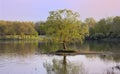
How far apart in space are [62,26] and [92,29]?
74531 mm

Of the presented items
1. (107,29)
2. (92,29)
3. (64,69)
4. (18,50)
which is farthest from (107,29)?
(64,69)

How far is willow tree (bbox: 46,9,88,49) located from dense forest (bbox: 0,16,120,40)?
37954 mm

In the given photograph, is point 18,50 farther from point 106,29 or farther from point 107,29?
point 107,29

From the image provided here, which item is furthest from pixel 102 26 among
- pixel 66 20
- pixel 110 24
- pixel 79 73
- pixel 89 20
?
pixel 79 73

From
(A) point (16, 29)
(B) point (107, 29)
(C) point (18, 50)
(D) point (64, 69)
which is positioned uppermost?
(A) point (16, 29)

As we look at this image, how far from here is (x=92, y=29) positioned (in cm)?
12594

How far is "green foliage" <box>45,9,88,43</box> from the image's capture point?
52.4 meters

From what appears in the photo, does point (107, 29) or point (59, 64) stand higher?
point (107, 29)

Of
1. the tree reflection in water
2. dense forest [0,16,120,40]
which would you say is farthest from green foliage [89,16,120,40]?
the tree reflection in water

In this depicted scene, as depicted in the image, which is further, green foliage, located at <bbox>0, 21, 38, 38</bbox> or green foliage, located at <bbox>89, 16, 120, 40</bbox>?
green foliage, located at <bbox>0, 21, 38, 38</bbox>

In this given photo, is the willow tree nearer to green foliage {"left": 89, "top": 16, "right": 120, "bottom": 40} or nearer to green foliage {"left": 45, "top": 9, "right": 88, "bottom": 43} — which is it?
green foliage {"left": 45, "top": 9, "right": 88, "bottom": 43}

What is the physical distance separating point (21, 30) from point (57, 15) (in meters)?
94.6

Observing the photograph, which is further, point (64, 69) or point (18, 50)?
point (18, 50)

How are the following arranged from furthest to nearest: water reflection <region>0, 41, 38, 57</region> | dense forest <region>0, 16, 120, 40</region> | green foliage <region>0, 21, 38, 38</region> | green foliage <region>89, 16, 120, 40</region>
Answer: green foliage <region>0, 21, 38, 38</region> < dense forest <region>0, 16, 120, 40</region> < green foliage <region>89, 16, 120, 40</region> < water reflection <region>0, 41, 38, 57</region>
